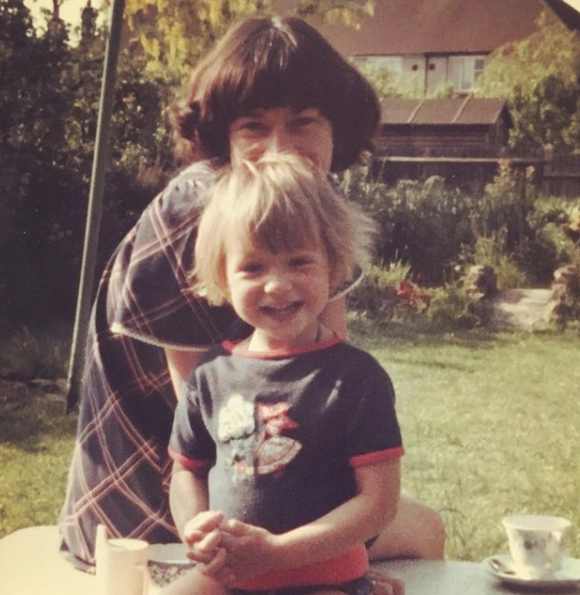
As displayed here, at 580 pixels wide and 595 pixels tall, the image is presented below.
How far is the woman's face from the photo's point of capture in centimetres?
84

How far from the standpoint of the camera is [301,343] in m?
0.72

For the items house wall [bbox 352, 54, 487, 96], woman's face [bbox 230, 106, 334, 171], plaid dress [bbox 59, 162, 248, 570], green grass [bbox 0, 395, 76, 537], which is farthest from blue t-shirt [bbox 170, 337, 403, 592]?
green grass [bbox 0, 395, 76, 537]

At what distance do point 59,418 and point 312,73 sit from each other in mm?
646

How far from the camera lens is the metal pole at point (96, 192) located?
113 cm

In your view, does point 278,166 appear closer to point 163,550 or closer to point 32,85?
point 163,550

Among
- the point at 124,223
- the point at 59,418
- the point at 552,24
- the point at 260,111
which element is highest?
the point at 552,24

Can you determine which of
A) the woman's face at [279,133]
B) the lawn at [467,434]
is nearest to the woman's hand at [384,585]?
the woman's face at [279,133]

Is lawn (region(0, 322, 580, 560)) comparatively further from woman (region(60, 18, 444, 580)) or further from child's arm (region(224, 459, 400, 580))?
child's arm (region(224, 459, 400, 580))

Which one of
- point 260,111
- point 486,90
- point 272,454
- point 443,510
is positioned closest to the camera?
point 272,454

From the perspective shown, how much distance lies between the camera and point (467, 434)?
1.38 m

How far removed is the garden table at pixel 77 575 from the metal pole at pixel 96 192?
246 mm

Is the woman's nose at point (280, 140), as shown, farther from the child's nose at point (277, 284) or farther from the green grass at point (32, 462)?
the green grass at point (32, 462)

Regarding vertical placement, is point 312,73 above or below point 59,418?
above

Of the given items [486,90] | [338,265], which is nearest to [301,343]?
[338,265]
